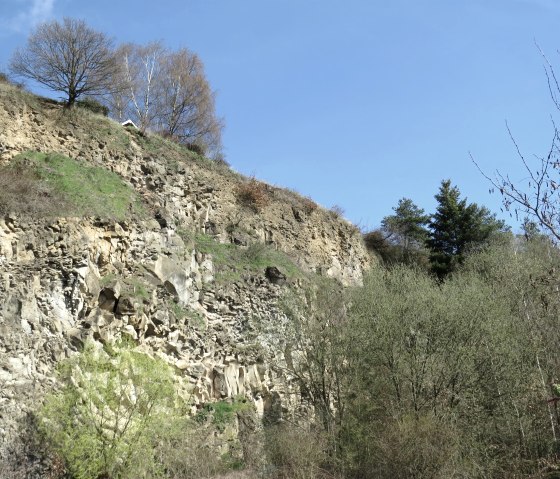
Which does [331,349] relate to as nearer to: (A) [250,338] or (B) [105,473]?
(A) [250,338]

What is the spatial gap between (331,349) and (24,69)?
15784mm

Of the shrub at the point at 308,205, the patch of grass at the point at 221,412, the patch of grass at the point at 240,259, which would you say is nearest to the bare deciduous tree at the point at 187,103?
the shrub at the point at 308,205

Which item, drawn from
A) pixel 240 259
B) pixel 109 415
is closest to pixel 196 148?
pixel 240 259

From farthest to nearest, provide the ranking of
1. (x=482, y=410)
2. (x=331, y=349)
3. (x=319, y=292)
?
(x=319, y=292)
(x=331, y=349)
(x=482, y=410)

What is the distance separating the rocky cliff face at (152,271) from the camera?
583 inches

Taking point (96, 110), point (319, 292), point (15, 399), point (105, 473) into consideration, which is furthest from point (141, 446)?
point (96, 110)

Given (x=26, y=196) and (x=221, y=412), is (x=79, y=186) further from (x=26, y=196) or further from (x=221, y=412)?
(x=221, y=412)

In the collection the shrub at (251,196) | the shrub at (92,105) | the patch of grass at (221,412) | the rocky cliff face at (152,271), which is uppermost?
the shrub at (92,105)

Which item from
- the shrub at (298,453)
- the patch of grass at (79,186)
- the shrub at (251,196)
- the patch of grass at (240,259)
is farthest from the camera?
the shrub at (251,196)

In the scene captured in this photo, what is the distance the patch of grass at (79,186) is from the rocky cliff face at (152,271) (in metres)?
0.43

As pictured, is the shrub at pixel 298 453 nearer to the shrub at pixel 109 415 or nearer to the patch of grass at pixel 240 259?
the shrub at pixel 109 415

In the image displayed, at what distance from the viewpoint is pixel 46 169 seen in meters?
18.4

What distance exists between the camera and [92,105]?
2359cm

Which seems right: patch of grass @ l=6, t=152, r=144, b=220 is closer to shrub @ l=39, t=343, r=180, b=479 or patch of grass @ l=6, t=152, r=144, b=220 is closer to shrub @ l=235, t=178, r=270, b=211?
shrub @ l=39, t=343, r=180, b=479
